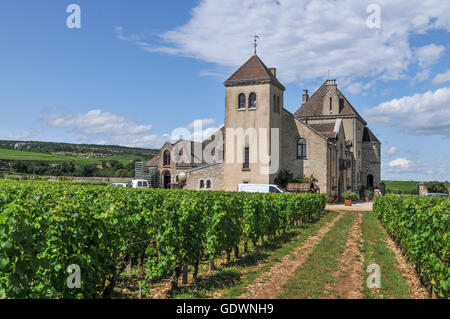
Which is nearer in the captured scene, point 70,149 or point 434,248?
point 434,248

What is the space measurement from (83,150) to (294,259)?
362 ft

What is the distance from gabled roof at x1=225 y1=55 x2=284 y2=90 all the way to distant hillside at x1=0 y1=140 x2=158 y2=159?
264 ft

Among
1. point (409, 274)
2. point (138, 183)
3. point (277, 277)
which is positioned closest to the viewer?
point (277, 277)

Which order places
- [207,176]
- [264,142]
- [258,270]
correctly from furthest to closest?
1. [207,176]
2. [264,142]
3. [258,270]

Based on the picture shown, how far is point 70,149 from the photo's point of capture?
4331 inches

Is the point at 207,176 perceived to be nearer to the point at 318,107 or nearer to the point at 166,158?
the point at 166,158

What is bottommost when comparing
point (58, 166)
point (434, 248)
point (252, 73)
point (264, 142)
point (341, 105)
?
point (434, 248)

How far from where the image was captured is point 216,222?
29.7 feet

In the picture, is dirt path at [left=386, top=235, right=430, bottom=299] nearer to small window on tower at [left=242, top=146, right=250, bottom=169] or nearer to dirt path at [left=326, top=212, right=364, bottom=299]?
dirt path at [left=326, top=212, right=364, bottom=299]

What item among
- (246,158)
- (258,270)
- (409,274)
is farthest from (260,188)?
(258,270)

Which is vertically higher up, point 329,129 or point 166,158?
point 329,129

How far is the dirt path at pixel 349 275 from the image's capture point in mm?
7427

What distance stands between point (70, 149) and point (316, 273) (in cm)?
11254

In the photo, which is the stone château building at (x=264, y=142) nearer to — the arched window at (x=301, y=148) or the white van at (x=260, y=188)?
the arched window at (x=301, y=148)
